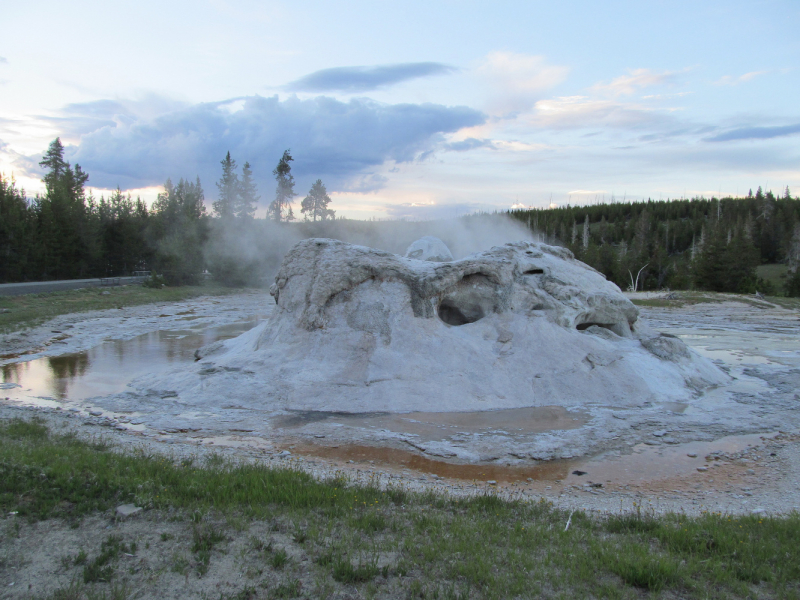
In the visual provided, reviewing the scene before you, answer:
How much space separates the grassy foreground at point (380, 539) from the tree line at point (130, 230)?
4481 centimetres

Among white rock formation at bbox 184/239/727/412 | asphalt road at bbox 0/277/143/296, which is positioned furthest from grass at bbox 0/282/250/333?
white rock formation at bbox 184/239/727/412

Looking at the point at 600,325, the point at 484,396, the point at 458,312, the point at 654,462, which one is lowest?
the point at 654,462

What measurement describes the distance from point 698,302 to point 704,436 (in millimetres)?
33412

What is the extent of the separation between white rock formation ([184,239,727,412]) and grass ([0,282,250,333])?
14545 millimetres

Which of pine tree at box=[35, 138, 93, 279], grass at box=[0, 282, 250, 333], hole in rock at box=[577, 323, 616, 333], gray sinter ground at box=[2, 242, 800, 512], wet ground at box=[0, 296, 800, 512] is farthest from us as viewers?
pine tree at box=[35, 138, 93, 279]

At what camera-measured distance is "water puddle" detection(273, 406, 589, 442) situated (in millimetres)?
9852

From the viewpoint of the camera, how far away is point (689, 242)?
94312 mm

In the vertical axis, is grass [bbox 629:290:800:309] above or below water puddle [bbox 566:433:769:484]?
above

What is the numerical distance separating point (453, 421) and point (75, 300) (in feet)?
99.6

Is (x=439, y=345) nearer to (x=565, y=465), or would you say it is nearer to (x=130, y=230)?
(x=565, y=465)

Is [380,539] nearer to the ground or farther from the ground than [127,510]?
nearer to the ground

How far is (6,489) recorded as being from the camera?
559cm

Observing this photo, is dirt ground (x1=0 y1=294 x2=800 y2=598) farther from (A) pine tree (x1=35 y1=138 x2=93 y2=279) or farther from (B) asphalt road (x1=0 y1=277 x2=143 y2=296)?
(A) pine tree (x1=35 y1=138 x2=93 y2=279)

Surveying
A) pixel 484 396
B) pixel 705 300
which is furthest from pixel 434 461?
A: pixel 705 300
